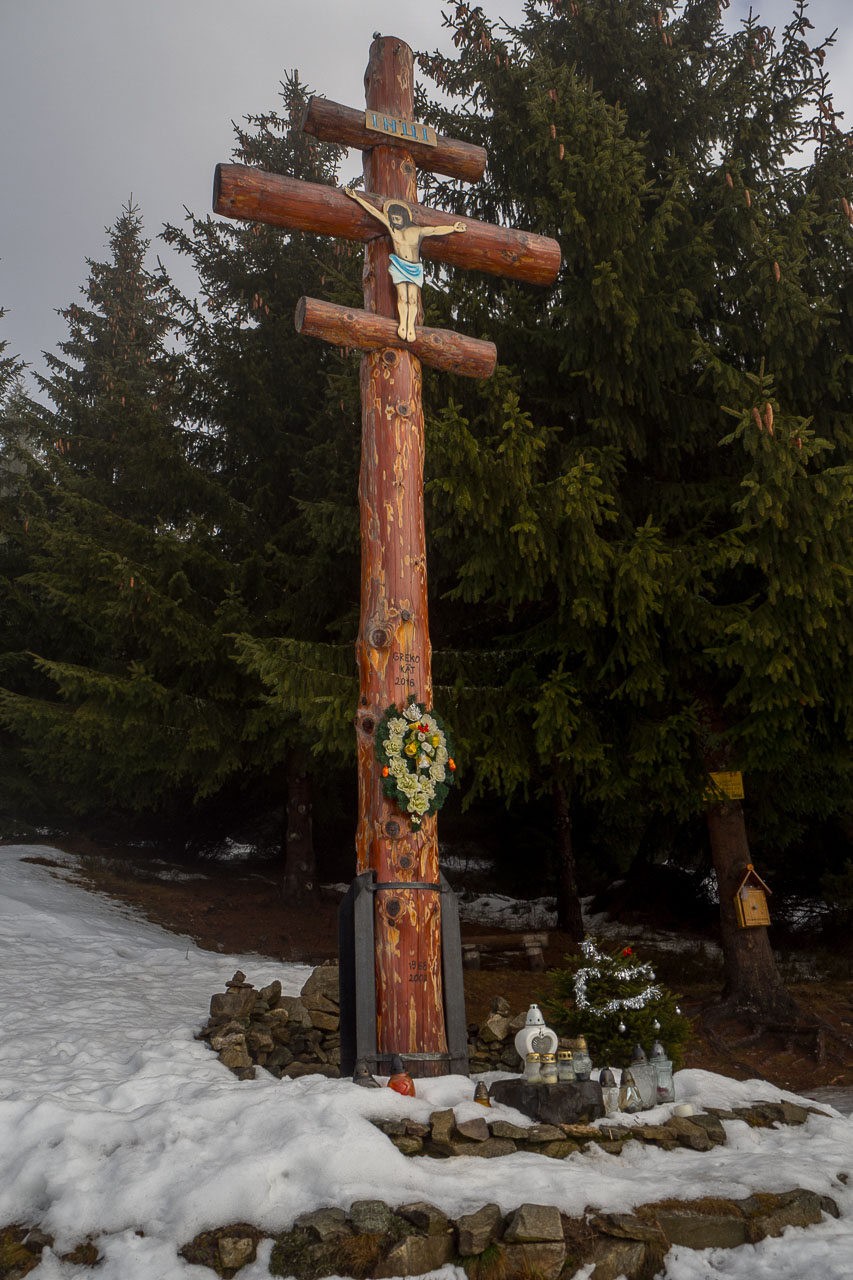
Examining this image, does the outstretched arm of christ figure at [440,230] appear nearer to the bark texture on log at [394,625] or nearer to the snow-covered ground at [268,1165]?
the bark texture on log at [394,625]

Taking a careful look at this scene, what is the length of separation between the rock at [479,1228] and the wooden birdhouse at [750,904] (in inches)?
230

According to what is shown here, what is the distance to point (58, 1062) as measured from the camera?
20.5ft

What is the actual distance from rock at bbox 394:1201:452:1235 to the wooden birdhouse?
5.98m

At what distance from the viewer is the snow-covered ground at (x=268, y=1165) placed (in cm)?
383

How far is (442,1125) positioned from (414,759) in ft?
7.34

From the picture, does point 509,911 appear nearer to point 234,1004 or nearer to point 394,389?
point 234,1004

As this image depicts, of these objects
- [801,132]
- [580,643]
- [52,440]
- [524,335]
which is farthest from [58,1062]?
[52,440]

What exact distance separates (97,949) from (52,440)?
9.35 metres

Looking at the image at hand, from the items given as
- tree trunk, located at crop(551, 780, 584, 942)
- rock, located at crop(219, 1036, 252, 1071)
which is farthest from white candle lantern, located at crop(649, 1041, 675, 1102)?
tree trunk, located at crop(551, 780, 584, 942)

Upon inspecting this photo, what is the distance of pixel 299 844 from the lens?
13742mm

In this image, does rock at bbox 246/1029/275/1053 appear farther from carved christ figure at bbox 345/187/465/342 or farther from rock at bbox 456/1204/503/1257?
carved christ figure at bbox 345/187/465/342

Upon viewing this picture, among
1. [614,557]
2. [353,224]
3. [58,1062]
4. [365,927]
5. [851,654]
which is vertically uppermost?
[353,224]

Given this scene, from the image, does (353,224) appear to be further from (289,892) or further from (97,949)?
(289,892)

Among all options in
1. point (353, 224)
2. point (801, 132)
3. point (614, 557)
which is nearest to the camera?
point (353, 224)
